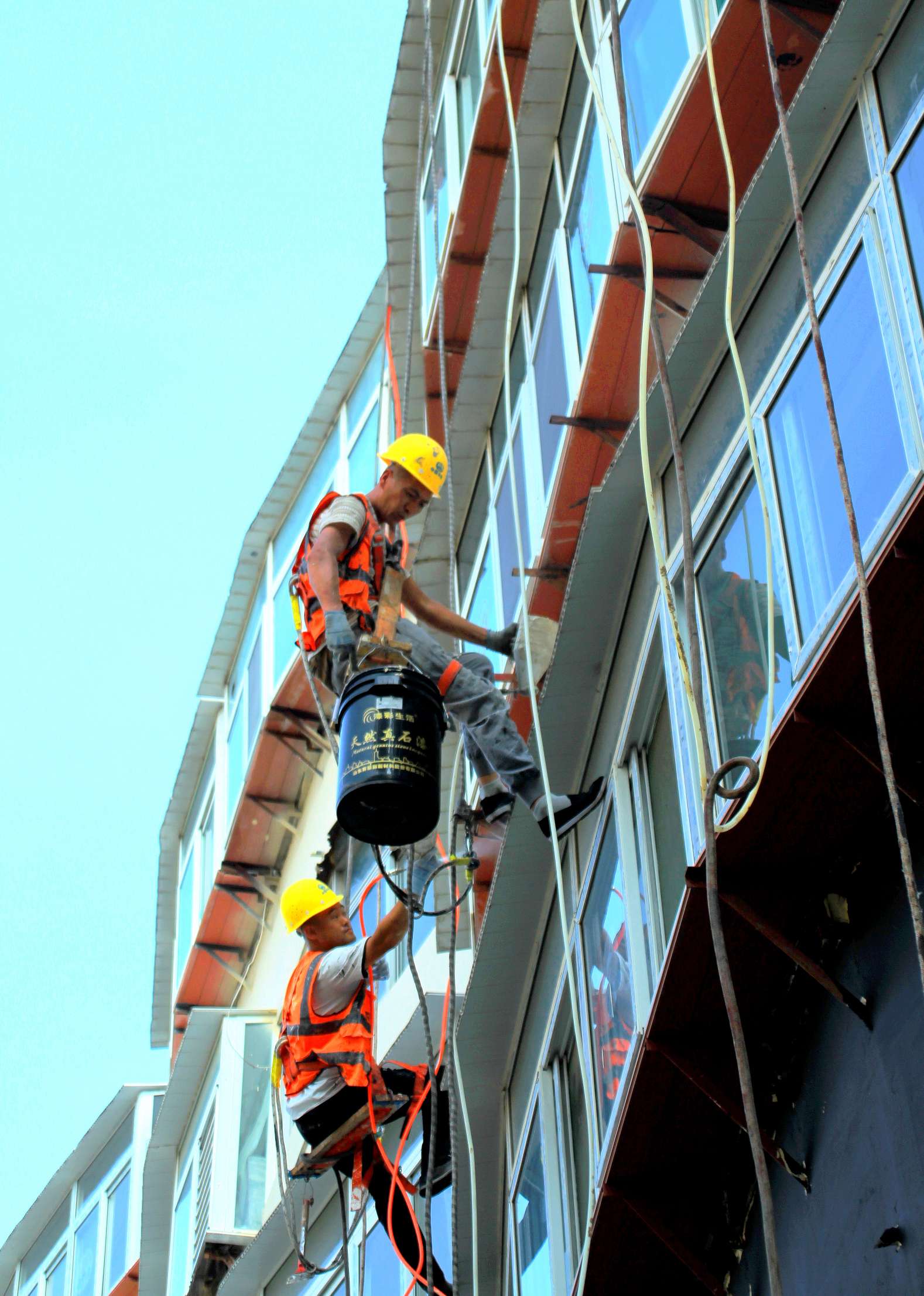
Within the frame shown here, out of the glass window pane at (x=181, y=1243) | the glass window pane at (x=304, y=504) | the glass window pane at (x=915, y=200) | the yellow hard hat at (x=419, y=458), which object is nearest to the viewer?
the glass window pane at (x=915, y=200)

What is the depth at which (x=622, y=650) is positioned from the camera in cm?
855

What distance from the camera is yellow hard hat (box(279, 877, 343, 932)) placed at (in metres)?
10.5

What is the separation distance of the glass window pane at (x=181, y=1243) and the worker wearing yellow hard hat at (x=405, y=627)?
1095 cm

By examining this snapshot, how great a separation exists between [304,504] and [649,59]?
36.9 feet

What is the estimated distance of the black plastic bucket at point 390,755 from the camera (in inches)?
313

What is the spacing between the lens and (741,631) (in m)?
6.69

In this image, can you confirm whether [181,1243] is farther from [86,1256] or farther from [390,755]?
[390,755]

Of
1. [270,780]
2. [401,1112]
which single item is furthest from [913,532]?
[270,780]

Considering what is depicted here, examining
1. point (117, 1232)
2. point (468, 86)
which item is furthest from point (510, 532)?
point (117, 1232)

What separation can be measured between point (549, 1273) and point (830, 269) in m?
5.25

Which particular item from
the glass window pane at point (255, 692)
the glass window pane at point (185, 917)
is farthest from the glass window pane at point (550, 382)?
the glass window pane at point (185, 917)

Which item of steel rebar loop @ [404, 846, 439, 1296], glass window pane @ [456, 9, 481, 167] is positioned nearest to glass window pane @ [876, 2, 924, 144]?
steel rebar loop @ [404, 846, 439, 1296]

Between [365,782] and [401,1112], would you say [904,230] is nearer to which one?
[365,782]

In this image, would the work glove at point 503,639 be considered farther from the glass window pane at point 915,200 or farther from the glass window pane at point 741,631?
the glass window pane at point 915,200
